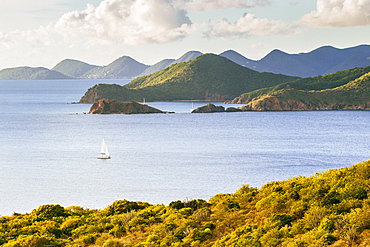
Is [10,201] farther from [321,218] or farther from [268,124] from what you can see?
[268,124]

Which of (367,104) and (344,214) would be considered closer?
(344,214)

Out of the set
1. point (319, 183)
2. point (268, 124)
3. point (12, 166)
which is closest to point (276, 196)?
point (319, 183)

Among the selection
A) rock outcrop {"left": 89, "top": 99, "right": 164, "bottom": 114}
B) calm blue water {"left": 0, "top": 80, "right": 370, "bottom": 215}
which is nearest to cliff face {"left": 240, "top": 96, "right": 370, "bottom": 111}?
rock outcrop {"left": 89, "top": 99, "right": 164, "bottom": 114}

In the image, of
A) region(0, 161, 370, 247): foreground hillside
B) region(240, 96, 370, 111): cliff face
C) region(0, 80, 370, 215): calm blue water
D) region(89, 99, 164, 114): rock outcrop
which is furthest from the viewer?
region(240, 96, 370, 111): cliff face

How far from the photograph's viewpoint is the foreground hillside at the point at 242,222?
16.2 metres

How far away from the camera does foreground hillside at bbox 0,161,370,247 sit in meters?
16.2

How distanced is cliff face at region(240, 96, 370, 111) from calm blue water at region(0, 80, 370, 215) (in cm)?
4089

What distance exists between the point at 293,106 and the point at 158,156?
121169mm

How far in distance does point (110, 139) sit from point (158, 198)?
2247 inches

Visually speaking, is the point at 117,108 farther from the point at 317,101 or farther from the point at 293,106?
the point at 317,101

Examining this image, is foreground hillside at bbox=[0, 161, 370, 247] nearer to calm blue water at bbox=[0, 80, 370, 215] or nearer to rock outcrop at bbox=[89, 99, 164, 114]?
calm blue water at bbox=[0, 80, 370, 215]

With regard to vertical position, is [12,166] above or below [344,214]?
below

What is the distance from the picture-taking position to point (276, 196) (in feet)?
66.6

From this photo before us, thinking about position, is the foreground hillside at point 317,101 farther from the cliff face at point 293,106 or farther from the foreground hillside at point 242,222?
the foreground hillside at point 242,222
